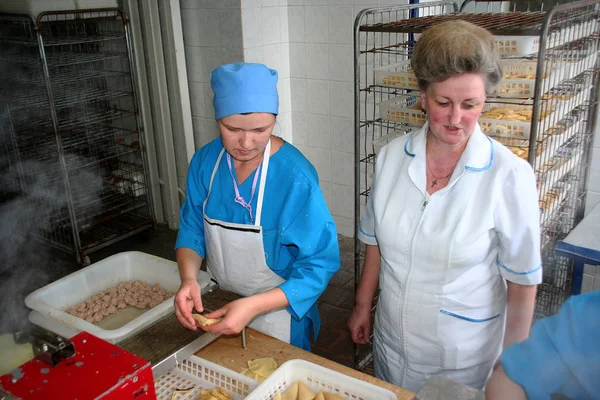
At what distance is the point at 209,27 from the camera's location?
4.13 m

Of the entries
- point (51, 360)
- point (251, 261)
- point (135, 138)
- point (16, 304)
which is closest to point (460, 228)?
point (251, 261)

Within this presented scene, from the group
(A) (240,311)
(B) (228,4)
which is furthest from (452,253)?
(B) (228,4)

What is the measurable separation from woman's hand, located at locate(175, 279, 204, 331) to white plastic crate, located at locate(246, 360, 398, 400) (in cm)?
31

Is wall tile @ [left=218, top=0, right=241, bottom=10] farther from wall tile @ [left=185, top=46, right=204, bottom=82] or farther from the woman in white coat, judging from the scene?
the woman in white coat

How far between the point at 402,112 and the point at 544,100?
1.91 ft

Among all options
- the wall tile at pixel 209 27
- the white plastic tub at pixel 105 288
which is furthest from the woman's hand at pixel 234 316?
the wall tile at pixel 209 27

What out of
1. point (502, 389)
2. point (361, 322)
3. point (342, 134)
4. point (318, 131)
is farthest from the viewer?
point (318, 131)

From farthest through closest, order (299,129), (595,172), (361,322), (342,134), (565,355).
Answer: (299,129), (342,134), (595,172), (361,322), (565,355)

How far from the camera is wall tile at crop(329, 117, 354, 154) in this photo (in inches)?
167

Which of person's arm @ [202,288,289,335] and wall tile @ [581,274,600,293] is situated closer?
person's arm @ [202,288,289,335]

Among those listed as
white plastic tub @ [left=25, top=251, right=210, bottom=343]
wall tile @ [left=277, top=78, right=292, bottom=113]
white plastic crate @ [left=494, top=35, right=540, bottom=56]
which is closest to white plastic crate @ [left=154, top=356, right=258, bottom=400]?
white plastic tub @ [left=25, top=251, right=210, bottom=343]

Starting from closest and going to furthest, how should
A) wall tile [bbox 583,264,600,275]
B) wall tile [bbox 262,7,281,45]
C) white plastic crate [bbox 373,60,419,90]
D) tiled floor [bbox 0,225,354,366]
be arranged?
white plastic crate [bbox 373,60,419,90]
tiled floor [bbox 0,225,354,366]
wall tile [bbox 583,264,600,275]
wall tile [bbox 262,7,281,45]

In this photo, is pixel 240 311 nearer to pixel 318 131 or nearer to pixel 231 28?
Result: pixel 231 28

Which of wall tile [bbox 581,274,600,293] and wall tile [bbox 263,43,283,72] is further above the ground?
wall tile [bbox 263,43,283,72]
